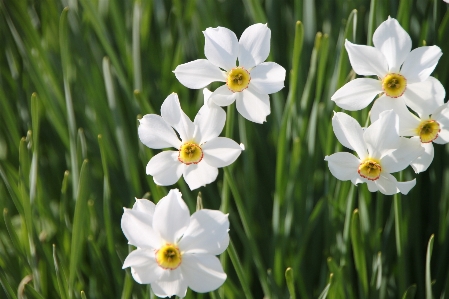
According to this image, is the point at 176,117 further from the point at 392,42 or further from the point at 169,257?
the point at 392,42

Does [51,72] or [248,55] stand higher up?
[51,72]

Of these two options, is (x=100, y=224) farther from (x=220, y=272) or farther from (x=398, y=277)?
(x=398, y=277)

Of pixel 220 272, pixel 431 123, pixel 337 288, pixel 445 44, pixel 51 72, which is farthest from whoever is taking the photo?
pixel 51 72

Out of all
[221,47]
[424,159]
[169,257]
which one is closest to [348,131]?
[424,159]

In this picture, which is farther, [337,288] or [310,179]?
[310,179]

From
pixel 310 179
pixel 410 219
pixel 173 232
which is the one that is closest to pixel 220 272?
pixel 173 232

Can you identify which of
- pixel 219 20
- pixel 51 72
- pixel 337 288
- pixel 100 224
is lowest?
pixel 337 288
